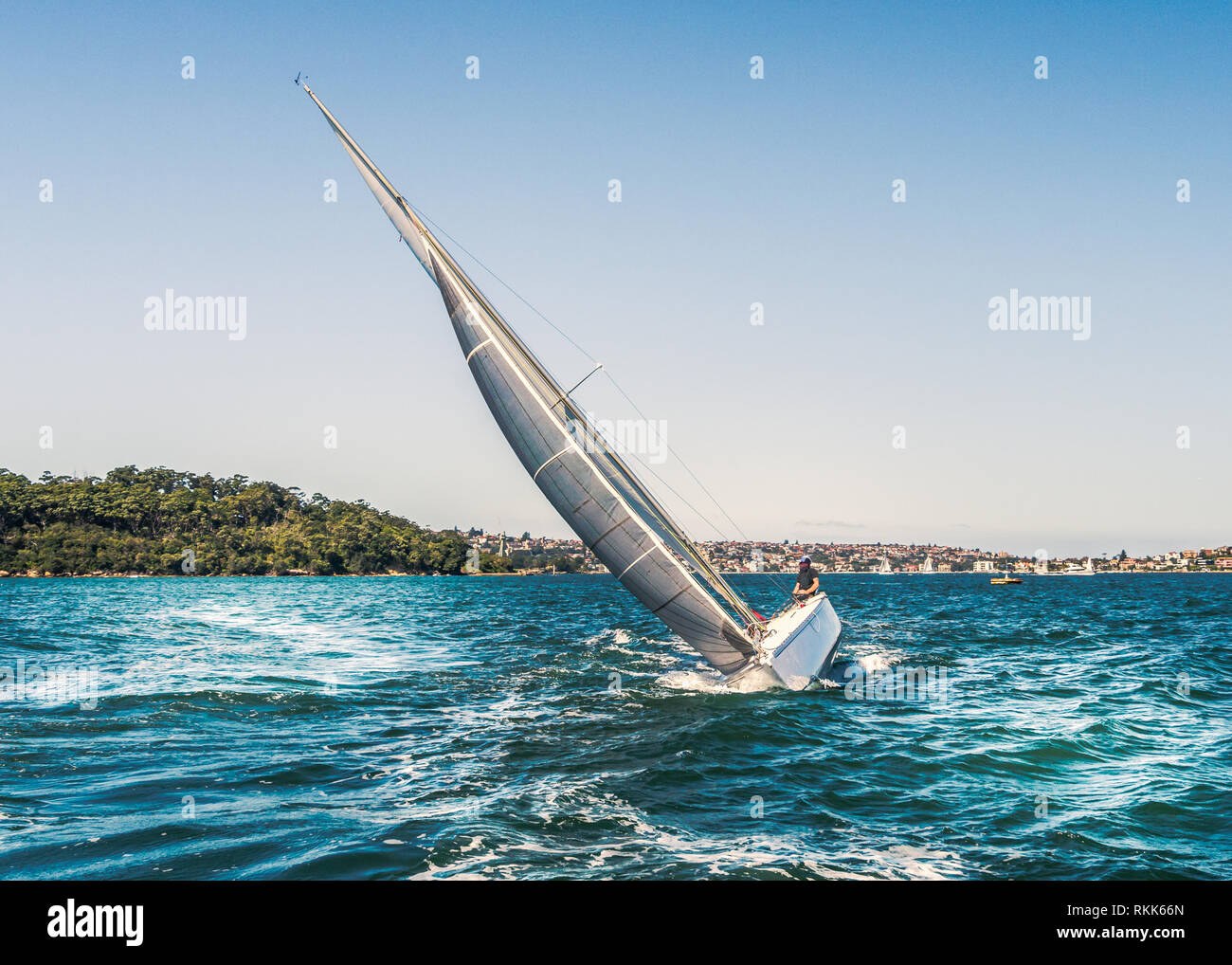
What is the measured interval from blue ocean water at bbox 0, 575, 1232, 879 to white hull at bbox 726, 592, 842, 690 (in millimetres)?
538

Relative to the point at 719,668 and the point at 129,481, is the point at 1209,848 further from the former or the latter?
the point at 129,481

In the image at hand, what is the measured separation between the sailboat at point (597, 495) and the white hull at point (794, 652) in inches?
1.2

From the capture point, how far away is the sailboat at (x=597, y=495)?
16906 mm

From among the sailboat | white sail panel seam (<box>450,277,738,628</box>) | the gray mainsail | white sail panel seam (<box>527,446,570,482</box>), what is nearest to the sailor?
the sailboat

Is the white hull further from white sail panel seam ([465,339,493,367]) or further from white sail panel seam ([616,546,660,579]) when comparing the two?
white sail panel seam ([465,339,493,367])

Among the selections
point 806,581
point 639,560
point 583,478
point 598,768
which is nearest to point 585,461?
point 583,478

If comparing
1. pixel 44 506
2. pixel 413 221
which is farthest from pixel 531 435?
pixel 44 506

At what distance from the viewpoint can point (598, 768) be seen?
11.8 m

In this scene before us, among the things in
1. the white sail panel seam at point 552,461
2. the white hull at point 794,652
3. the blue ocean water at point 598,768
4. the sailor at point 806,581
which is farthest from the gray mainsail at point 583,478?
the sailor at point 806,581

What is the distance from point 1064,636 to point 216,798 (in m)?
30.8

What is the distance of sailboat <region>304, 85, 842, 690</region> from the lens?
55.5 feet

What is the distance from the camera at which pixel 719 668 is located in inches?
731

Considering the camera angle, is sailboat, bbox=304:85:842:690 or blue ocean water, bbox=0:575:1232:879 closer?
blue ocean water, bbox=0:575:1232:879

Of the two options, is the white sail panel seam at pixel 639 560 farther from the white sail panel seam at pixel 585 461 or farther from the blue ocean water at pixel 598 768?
the blue ocean water at pixel 598 768
